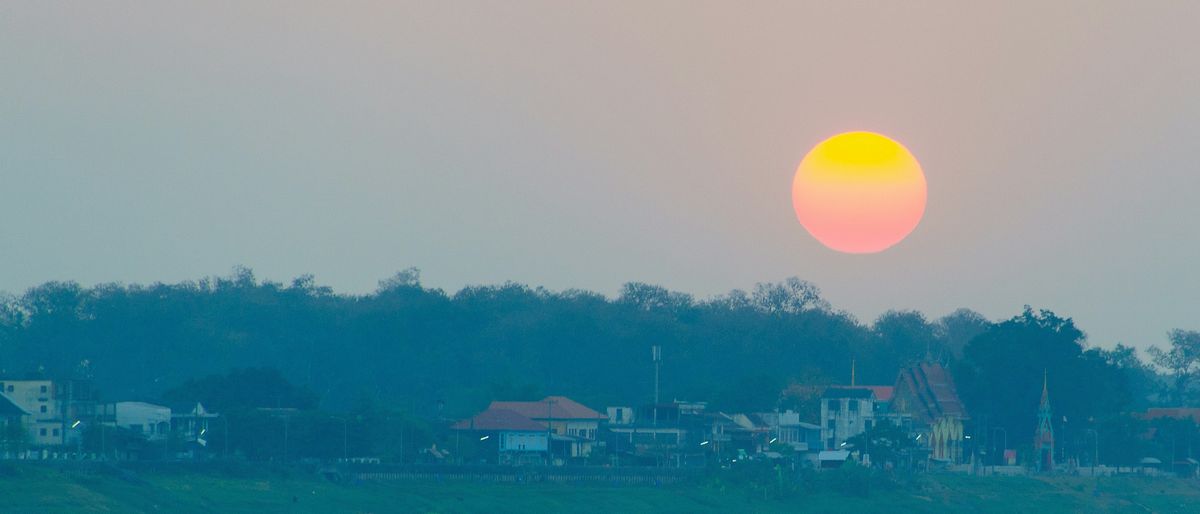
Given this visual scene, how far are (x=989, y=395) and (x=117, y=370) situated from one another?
68.7m

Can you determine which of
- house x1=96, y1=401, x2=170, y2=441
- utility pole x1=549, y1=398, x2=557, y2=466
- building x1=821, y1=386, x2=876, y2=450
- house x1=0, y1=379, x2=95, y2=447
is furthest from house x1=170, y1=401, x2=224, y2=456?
building x1=821, y1=386, x2=876, y2=450

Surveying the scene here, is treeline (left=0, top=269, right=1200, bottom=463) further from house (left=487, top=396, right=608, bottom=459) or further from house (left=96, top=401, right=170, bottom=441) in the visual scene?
house (left=96, top=401, right=170, bottom=441)

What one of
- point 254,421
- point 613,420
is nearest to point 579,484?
point 254,421

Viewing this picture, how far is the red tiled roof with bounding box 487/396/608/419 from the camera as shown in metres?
125

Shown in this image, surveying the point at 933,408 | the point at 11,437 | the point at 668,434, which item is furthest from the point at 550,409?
the point at 11,437

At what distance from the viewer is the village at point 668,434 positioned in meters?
105

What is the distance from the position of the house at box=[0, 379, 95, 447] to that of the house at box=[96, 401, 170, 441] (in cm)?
145

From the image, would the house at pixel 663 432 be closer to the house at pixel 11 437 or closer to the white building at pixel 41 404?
the white building at pixel 41 404

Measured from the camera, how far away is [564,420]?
410 feet

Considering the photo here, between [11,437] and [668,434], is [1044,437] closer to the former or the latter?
[668,434]

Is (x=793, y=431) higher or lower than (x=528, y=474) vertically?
higher

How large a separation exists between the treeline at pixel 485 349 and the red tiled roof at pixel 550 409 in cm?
995

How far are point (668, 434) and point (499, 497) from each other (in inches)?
1304

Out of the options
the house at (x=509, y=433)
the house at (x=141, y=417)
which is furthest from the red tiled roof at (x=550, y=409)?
the house at (x=141, y=417)
